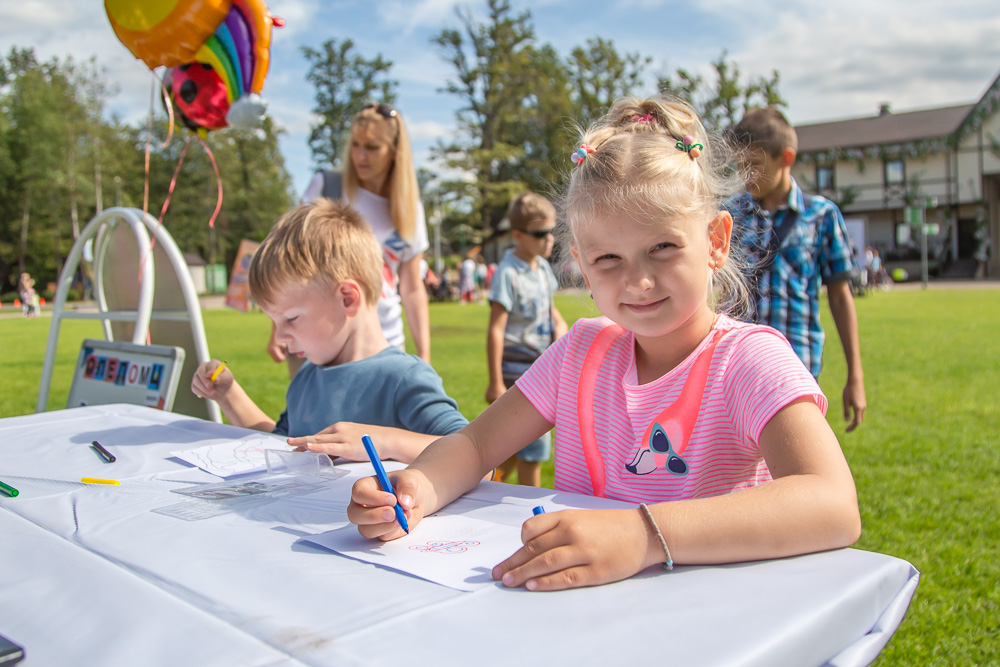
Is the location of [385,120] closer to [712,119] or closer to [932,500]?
[932,500]

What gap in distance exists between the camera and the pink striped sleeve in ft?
3.78

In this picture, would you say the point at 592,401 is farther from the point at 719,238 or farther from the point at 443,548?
the point at 443,548

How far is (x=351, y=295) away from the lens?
2.08 m

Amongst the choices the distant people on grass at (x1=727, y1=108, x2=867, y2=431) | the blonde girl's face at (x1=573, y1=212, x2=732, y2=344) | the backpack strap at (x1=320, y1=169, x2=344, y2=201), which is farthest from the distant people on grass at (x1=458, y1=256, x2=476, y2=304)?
the blonde girl's face at (x1=573, y1=212, x2=732, y2=344)

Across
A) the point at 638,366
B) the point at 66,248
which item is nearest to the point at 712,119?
the point at 638,366

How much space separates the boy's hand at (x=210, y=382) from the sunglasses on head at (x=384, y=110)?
4.51ft

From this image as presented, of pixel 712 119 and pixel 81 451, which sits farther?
pixel 712 119

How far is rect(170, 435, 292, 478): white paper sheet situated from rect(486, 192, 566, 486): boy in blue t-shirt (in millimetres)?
1972

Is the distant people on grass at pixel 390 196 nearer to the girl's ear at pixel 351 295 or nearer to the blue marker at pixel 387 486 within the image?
the girl's ear at pixel 351 295

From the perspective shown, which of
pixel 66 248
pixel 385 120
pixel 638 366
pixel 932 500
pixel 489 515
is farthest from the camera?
pixel 66 248

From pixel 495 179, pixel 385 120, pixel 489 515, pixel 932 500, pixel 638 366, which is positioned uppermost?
pixel 495 179

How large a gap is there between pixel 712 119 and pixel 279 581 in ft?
100

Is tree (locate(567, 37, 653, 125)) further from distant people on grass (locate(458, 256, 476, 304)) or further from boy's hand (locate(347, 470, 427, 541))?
boy's hand (locate(347, 470, 427, 541))

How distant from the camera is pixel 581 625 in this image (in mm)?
767
